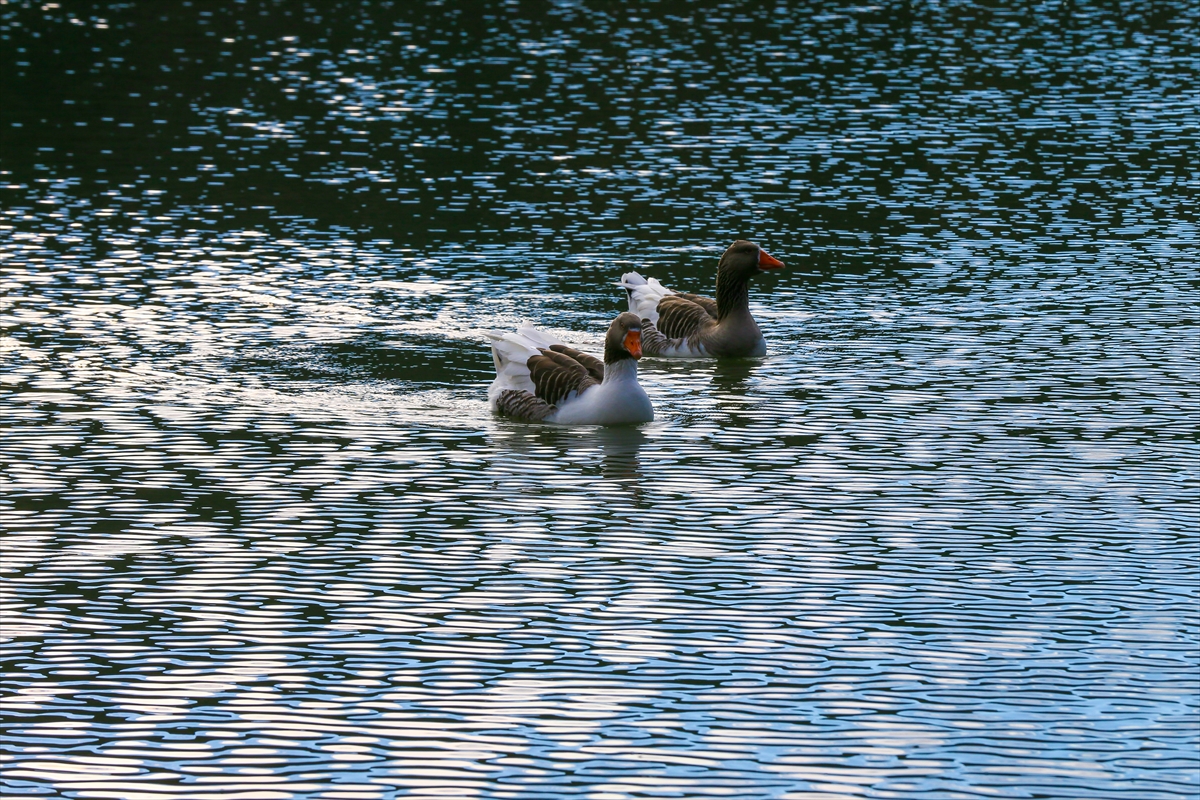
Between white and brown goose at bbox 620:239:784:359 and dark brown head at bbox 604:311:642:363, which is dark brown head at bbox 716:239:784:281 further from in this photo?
dark brown head at bbox 604:311:642:363

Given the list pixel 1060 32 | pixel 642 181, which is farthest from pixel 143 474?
pixel 1060 32

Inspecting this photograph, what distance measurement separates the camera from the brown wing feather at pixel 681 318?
74.1ft

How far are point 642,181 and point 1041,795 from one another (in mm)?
22868

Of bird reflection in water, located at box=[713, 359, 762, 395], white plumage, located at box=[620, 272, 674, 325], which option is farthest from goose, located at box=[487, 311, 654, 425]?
white plumage, located at box=[620, 272, 674, 325]

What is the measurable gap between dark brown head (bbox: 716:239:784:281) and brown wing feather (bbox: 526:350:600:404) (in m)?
3.80

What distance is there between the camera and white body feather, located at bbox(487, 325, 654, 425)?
18844 mm

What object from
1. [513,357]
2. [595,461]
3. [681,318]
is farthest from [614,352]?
[681,318]

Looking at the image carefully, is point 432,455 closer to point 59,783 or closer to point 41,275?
point 59,783

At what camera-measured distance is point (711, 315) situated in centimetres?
2275

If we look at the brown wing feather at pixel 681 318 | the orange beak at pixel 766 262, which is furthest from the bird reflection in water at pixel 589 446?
the orange beak at pixel 766 262

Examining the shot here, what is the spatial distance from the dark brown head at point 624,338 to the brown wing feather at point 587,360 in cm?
75

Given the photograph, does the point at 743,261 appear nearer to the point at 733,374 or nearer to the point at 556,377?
the point at 733,374

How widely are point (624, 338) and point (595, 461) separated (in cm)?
146

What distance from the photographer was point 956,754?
36.2 feet
